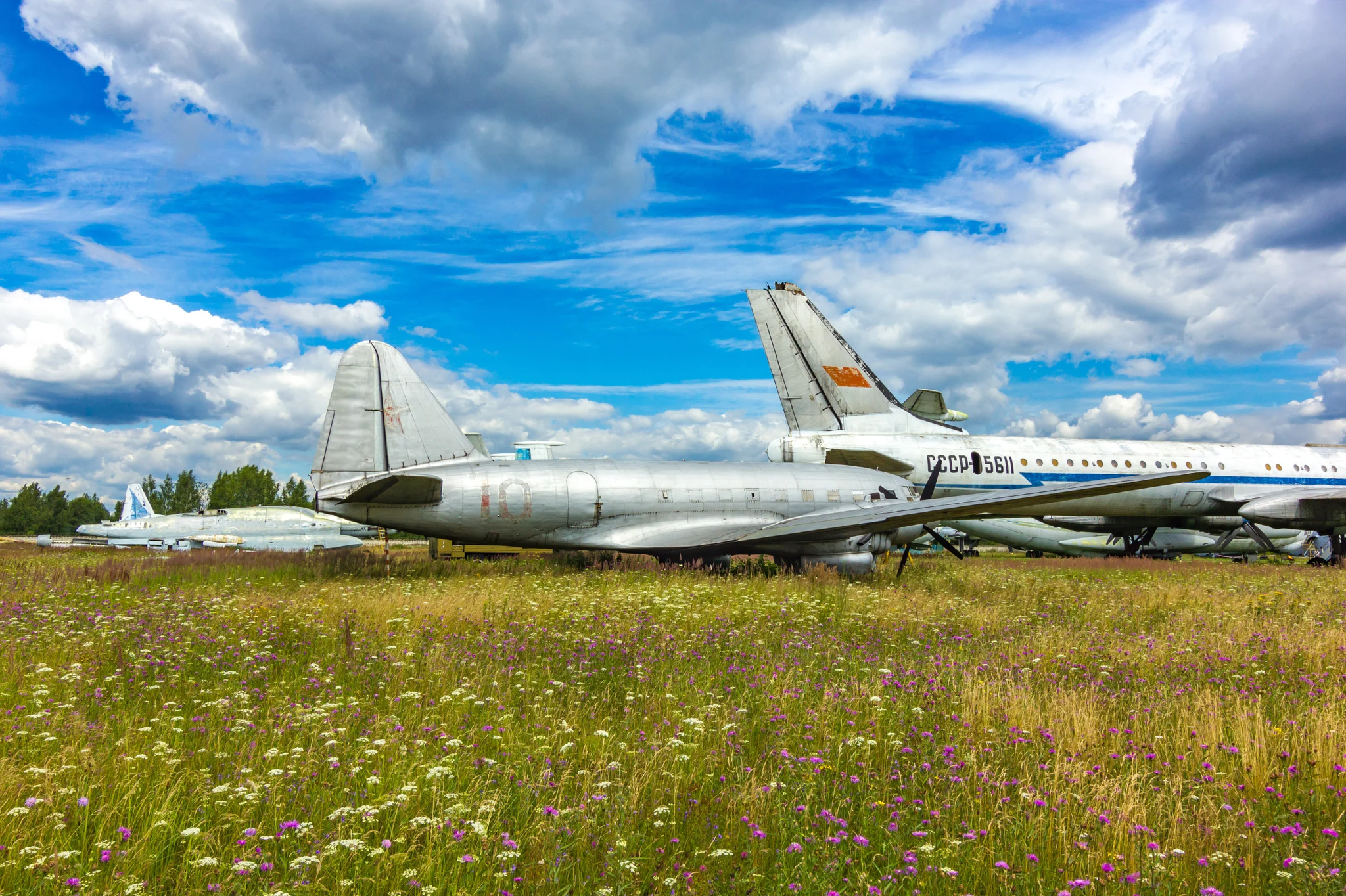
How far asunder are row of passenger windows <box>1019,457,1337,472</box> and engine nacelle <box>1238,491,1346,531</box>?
2.65 m

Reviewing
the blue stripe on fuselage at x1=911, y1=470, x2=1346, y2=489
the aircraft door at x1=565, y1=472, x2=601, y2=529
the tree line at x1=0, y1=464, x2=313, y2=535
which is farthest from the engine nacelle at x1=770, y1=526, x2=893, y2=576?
the tree line at x1=0, y1=464, x2=313, y2=535

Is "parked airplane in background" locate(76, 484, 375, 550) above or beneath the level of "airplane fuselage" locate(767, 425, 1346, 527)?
beneath

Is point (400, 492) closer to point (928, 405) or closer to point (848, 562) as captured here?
point (848, 562)

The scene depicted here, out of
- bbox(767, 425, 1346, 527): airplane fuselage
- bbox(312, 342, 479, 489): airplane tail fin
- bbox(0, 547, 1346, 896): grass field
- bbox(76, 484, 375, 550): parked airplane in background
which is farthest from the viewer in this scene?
bbox(76, 484, 375, 550): parked airplane in background

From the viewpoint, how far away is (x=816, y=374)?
30.0 m

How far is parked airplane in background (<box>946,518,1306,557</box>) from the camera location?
3806 cm

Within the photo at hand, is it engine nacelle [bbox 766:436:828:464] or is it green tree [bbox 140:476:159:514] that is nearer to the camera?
engine nacelle [bbox 766:436:828:464]

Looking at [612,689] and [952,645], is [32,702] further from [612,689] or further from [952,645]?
[952,645]

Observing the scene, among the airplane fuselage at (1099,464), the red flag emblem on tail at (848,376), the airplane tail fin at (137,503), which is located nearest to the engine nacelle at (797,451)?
the airplane fuselage at (1099,464)

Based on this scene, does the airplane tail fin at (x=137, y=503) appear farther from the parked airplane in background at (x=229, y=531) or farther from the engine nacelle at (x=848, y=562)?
the engine nacelle at (x=848, y=562)

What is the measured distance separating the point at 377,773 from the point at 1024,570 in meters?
24.4

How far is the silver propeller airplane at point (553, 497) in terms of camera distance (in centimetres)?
1834

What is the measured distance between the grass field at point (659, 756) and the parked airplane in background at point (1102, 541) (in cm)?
3245

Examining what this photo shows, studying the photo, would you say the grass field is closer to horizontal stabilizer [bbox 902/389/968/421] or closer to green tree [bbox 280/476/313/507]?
horizontal stabilizer [bbox 902/389/968/421]
